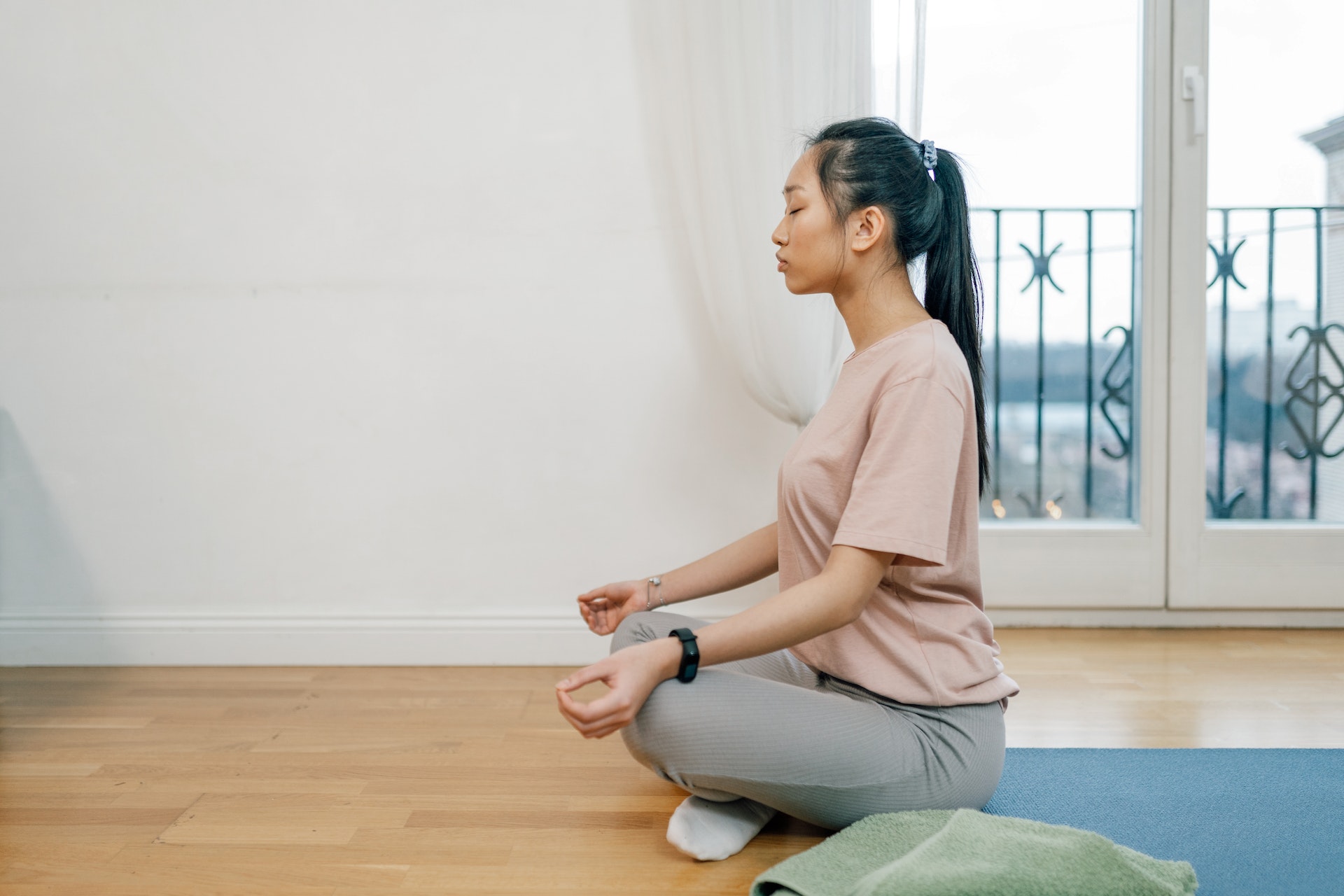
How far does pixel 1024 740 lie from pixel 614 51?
1614 mm

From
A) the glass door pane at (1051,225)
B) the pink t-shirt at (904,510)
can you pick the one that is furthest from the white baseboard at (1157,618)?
the pink t-shirt at (904,510)

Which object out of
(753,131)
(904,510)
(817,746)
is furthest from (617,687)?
(753,131)

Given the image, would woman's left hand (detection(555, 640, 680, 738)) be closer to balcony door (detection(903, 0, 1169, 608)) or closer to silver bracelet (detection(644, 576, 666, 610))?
silver bracelet (detection(644, 576, 666, 610))

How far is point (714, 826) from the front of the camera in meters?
1.19

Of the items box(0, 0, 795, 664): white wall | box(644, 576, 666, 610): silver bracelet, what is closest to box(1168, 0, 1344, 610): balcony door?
box(0, 0, 795, 664): white wall

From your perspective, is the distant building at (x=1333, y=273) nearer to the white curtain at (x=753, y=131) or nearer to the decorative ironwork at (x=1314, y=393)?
the decorative ironwork at (x=1314, y=393)

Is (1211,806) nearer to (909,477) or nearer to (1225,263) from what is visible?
(909,477)

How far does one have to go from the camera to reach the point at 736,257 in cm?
194

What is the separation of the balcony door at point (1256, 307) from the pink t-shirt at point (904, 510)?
1.37 m

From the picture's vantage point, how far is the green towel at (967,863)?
3.10 ft

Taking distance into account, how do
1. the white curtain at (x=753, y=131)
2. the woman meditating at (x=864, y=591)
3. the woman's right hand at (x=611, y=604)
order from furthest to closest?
1. the white curtain at (x=753, y=131)
2. the woman's right hand at (x=611, y=604)
3. the woman meditating at (x=864, y=591)

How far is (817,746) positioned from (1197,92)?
6.31 feet

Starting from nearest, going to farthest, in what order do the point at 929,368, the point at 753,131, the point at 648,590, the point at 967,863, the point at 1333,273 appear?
the point at 967,863
the point at 929,368
the point at 648,590
the point at 753,131
the point at 1333,273

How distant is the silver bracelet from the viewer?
137 cm
